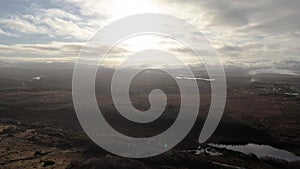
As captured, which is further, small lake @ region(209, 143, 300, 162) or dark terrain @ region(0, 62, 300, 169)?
small lake @ region(209, 143, 300, 162)

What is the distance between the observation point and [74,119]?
175 feet

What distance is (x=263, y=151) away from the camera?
1388 inches

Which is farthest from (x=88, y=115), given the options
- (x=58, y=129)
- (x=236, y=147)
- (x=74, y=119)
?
(x=236, y=147)

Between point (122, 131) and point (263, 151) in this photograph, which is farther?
point (122, 131)

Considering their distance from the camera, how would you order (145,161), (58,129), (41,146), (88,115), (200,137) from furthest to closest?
(88,115) < (58,129) < (200,137) < (41,146) < (145,161)

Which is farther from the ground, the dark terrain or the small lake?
the dark terrain

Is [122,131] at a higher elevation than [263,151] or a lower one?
higher

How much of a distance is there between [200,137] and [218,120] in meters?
11.9

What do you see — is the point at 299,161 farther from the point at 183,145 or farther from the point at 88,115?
the point at 88,115

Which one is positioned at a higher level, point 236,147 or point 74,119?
point 74,119

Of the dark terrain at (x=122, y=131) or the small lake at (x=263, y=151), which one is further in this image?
the small lake at (x=263, y=151)

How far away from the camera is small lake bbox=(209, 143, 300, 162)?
3302 cm

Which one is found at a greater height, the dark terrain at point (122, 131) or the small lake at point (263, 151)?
the dark terrain at point (122, 131)

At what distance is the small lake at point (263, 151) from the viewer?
33.0 meters
